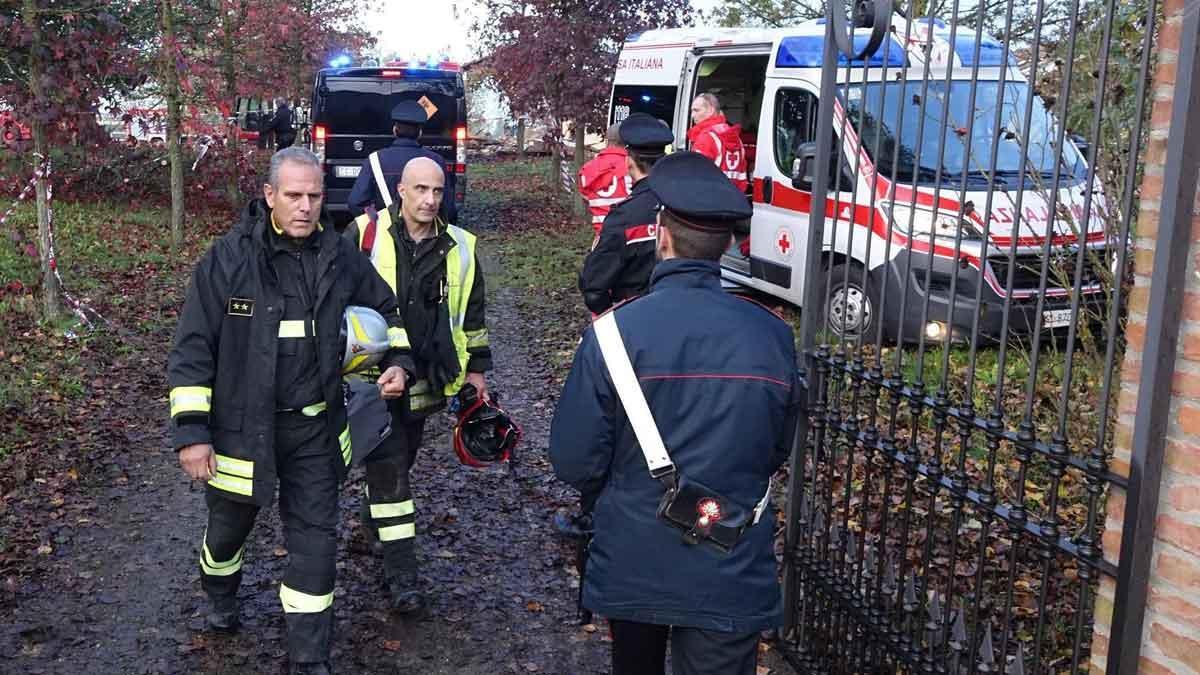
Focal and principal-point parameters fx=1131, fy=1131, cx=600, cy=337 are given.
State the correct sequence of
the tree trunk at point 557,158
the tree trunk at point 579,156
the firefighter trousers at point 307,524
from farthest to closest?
the tree trunk at point 557,158
the tree trunk at point 579,156
the firefighter trousers at point 307,524

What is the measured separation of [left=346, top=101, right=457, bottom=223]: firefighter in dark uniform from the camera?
8008mm

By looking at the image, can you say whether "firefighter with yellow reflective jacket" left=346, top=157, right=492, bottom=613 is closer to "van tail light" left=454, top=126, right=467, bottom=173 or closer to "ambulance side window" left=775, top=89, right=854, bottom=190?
"ambulance side window" left=775, top=89, right=854, bottom=190

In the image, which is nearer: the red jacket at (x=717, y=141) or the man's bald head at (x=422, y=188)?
the man's bald head at (x=422, y=188)

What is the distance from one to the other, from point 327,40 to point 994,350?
77.4 ft

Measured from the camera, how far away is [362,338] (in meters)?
4.44

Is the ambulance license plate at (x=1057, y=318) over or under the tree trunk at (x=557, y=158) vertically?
under

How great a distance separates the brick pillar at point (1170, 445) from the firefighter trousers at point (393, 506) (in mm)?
3185

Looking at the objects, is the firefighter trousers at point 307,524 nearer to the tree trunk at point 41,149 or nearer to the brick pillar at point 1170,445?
the brick pillar at point 1170,445

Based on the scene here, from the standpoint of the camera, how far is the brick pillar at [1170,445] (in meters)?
2.62

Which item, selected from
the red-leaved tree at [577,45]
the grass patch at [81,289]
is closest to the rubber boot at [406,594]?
the grass patch at [81,289]

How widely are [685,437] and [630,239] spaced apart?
8.69 feet

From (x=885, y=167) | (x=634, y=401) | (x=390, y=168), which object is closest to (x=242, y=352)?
(x=634, y=401)

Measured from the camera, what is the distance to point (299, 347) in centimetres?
428

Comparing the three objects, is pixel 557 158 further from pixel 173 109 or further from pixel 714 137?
pixel 714 137
